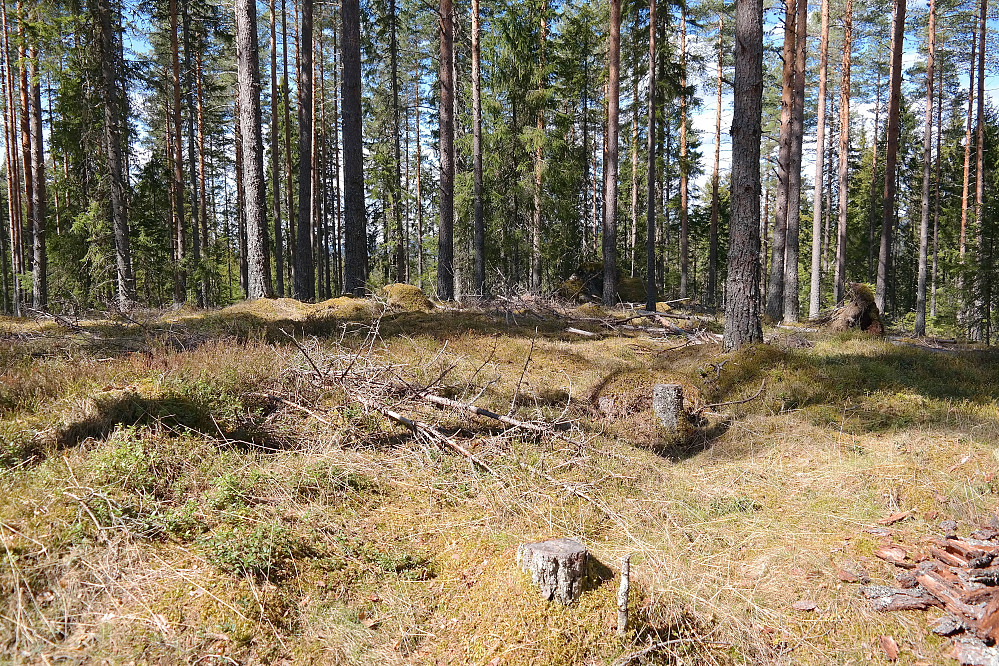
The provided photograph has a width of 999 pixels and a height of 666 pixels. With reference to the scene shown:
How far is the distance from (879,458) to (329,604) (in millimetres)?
5064

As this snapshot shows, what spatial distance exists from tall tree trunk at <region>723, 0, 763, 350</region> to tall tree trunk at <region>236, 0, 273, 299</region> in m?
8.49

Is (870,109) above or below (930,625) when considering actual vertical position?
above

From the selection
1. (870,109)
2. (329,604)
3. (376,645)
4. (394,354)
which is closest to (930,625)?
(376,645)

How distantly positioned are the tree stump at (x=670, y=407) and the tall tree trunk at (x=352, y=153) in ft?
28.2

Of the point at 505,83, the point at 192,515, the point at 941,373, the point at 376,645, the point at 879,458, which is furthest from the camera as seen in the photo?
the point at 505,83

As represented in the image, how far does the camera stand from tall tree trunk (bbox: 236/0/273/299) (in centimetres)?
1085

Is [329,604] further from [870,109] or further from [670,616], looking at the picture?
[870,109]

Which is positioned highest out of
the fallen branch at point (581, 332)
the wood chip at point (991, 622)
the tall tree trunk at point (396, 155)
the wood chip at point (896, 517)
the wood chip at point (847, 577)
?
the tall tree trunk at point (396, 155)

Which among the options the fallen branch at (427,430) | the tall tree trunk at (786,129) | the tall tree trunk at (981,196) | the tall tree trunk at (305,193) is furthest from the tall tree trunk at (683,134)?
the fallen branch at (427,430)

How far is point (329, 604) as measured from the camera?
3230mm

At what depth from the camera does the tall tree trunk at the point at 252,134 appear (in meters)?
10.9

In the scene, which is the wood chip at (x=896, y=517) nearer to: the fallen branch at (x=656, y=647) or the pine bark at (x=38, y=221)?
the fallen branch at (x=656, y=647)

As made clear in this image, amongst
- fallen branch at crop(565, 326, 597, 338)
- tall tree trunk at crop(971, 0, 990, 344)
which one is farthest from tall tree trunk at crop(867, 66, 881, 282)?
fallen branch at crop(565, 326, 597, 338)

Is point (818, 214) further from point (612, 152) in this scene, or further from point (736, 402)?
point (736, 402)
